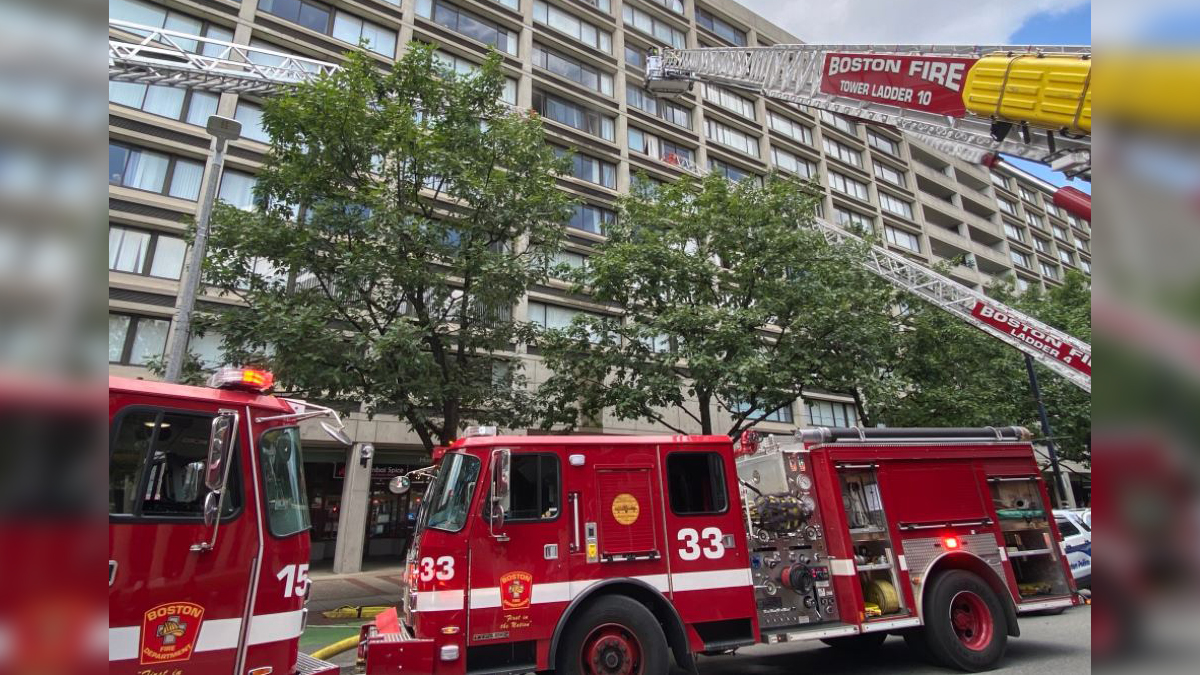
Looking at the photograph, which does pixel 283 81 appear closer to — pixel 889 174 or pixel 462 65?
pixel 462 65

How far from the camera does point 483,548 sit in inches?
249

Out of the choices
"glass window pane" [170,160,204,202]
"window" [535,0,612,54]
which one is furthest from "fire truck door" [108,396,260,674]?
"window" [535,0,612,54]

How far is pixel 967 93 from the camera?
6.27m

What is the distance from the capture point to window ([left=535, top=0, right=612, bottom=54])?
27.4m

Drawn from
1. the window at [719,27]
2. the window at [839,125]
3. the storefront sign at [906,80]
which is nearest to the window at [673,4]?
the window at [719,27]

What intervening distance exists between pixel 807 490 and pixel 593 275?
862 cm

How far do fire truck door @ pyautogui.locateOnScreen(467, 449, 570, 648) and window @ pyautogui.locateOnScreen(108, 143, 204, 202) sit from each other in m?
16.3

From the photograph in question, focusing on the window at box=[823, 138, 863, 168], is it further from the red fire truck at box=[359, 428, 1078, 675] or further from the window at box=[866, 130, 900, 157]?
the red fire truck at box=[359, 428, 1078, 675]

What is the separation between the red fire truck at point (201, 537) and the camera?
4383 millimetres

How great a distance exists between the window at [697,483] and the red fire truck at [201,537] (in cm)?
378

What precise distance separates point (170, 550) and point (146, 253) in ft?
51.7

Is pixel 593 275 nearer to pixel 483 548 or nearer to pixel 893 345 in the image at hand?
pixel 893 345

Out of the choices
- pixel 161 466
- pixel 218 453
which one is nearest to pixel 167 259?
pixel 161 466

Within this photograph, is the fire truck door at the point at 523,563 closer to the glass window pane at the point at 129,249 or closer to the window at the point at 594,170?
the glass window pane at the point at 129,249
